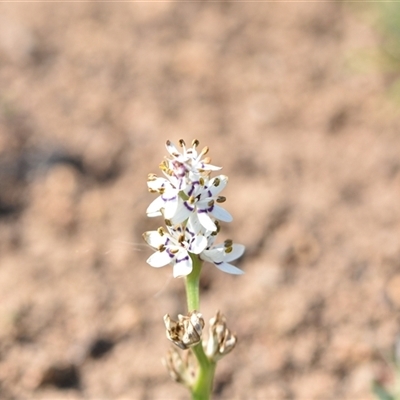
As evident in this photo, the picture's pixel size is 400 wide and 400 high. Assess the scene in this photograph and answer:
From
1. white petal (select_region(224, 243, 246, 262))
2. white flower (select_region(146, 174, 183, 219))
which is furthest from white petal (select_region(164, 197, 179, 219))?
white petal (select_region(224, 243, 246, 262))

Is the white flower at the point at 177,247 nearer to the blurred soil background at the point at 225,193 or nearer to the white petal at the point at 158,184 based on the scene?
the white petal at the point at 158,184

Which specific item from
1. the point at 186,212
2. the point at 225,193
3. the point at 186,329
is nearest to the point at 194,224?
the point at 186,212

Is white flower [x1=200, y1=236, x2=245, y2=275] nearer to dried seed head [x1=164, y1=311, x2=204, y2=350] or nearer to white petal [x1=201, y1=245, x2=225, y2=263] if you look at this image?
white petal [x1=201, y1=245, x2=225, y2=263]

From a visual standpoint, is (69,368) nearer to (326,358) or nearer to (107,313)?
(107,313)

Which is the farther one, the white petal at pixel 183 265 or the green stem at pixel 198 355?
the green stem at pixel 198 355

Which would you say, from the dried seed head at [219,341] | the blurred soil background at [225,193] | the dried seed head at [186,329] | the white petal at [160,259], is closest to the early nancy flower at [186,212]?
the white petal at [160,259]

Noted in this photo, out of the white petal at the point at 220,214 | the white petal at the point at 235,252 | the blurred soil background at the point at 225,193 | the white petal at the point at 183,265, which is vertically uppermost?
the blurred soil background at the point at 225,193
